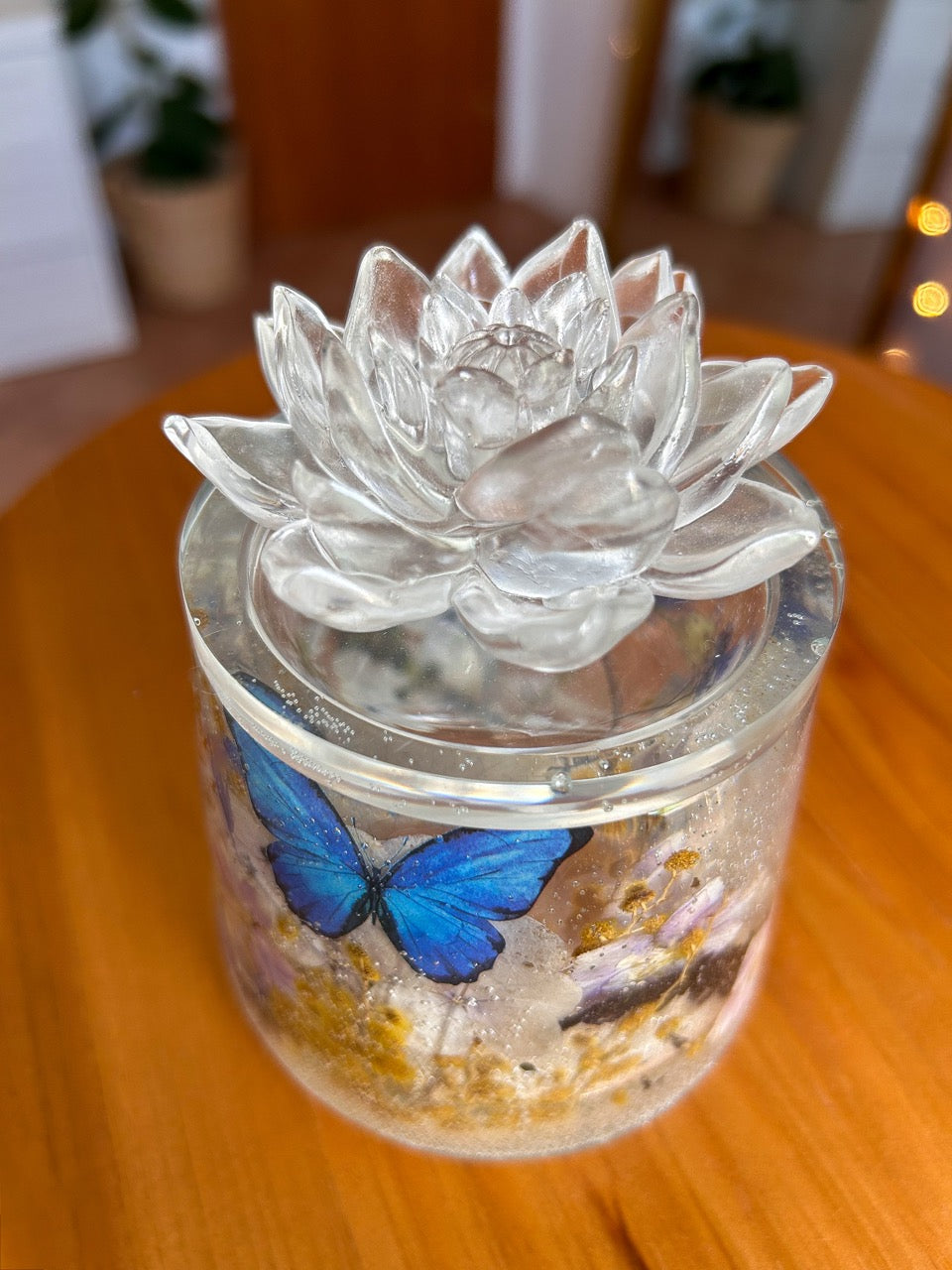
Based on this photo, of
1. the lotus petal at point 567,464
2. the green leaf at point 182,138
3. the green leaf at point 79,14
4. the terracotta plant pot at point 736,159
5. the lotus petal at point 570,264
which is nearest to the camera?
the lotus petal at point 567,464

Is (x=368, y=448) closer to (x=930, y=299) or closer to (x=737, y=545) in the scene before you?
(x=737, y=545)

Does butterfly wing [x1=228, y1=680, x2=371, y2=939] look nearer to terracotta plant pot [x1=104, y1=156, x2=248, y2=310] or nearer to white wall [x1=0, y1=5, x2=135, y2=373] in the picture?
white wall [x1=0, y1=5, x2=135, y2=373]

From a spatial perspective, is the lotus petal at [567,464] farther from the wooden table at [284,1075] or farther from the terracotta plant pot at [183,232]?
the terracotta plant pot at [183,232]

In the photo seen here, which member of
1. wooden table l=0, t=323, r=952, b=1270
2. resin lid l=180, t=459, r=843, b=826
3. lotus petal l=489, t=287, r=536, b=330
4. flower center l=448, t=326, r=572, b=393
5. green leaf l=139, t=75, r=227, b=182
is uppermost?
flower center l=448, t=326, r=572, b=393

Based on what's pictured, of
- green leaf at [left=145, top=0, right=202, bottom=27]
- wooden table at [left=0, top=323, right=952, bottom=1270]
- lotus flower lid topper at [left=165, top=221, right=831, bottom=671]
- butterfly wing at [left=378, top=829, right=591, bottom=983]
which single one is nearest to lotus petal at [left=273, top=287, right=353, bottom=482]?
lotus flower lid topper at [left=165, top=221, right=831, bottom=671]

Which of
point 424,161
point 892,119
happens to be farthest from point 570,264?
point 424,161

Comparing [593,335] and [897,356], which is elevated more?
[593,335]

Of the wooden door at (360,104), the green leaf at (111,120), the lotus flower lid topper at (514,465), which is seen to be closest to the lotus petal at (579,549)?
the lotus flower lid topper at (514,465)
